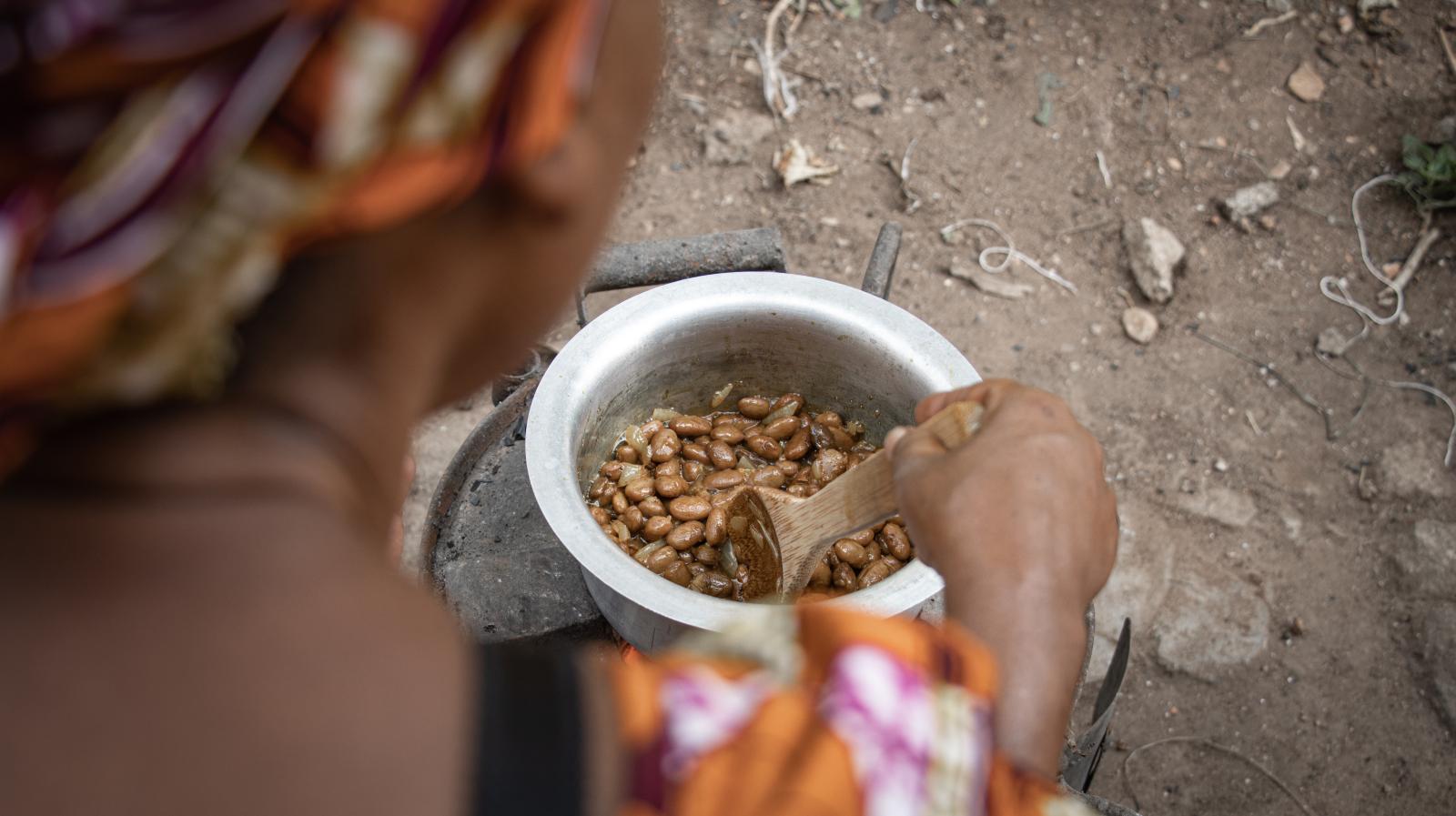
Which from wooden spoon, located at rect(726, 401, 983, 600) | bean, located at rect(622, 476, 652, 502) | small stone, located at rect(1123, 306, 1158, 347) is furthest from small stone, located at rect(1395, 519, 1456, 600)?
bean, located at rect(622, 476, 652, 502)

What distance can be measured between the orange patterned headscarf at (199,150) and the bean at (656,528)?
104 cm

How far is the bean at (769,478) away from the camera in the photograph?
1.53 metres

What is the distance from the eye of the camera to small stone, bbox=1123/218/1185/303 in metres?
2.84

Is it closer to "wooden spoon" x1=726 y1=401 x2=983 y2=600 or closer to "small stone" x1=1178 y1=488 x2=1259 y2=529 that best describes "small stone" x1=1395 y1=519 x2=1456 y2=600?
"small stone" x1=1178 y1=488 x2=1259 y2=529

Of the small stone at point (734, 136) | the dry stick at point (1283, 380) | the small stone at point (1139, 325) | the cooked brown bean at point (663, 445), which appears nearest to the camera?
the cooked brown bean at point (663, 445)

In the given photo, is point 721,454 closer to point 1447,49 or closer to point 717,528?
point 717,528

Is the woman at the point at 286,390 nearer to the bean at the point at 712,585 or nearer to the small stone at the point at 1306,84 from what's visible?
the bean at the point at 712,585

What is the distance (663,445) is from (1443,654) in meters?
1.95

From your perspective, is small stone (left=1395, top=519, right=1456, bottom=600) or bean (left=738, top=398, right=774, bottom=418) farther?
small stone (left=1395, top=519, right=1456, bottom=600)

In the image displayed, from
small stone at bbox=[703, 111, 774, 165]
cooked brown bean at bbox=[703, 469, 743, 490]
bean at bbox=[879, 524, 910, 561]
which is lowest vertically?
small stone at bbox=[703, 111, 774, 165]

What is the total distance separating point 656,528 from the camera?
1480 mm

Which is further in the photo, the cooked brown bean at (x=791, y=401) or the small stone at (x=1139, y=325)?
the small stone at (x=1139, y=325)

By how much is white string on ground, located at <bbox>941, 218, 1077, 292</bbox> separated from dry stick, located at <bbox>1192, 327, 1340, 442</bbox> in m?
0.38

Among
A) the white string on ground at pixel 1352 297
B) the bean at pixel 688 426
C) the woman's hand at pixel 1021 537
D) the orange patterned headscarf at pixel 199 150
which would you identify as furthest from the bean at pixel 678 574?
the white string on ground at pixel 1352 297
